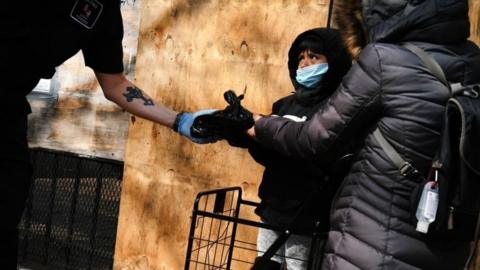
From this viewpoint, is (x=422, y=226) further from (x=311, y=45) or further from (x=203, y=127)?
(x=311, y=45)

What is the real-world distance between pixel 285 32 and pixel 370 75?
6.16ft

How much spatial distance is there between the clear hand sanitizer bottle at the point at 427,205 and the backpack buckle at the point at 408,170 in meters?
0.06

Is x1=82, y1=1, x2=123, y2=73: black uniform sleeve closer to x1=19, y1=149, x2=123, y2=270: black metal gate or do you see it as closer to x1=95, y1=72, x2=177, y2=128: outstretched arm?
x1=95, y1=72, x2=177, y2=128: outstretched arm

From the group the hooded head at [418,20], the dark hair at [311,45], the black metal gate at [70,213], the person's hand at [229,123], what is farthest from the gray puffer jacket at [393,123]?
the black metal gate at [70,213]

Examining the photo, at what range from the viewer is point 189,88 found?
4.17 meters

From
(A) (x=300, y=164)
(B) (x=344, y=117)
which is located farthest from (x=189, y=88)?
(B) (x=344, y=117)

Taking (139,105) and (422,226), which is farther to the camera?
(139,105)

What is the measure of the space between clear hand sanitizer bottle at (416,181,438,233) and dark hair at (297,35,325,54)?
4.38ft

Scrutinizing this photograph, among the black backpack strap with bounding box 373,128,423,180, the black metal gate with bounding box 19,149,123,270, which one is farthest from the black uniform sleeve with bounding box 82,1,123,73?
the black metal gate with bounding box 19,149,123,270

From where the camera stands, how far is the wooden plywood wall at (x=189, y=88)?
155 inches

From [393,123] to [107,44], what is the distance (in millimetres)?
1322

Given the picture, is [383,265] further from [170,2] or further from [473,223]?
[170,2]

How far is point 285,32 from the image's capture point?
12.8ft

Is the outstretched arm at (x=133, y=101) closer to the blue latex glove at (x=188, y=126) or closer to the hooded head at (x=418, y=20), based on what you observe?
the blue latex glove at (x=188, y=126)
